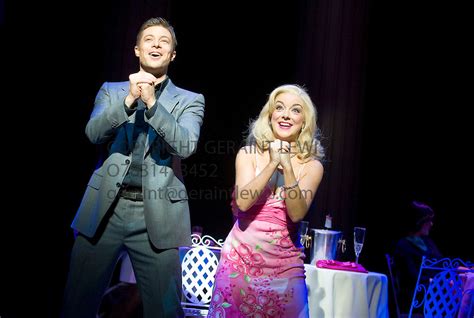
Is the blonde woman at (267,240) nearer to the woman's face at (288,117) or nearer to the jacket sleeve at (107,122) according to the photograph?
the woman's face at (288,117)

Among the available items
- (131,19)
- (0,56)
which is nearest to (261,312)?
(0,56)

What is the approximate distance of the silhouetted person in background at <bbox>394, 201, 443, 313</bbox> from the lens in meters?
5.57

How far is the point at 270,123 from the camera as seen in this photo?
2539mm

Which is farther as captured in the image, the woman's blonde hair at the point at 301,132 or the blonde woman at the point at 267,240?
the woman's blonde hair at the point at 301,132

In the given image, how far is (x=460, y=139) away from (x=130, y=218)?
529 centimetres

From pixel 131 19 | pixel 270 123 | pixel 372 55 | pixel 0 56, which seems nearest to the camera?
pixel 270 123

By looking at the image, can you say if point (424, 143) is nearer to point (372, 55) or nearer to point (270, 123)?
point (372, 55)

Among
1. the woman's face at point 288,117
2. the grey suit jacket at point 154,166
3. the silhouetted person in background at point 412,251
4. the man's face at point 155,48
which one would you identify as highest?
the man's face at point 155,48

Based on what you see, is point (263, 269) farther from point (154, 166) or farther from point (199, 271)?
point (199, 271)

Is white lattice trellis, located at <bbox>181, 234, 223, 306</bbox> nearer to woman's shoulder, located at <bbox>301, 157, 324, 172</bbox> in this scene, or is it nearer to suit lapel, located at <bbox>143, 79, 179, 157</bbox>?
woman's shoulder, located at <bbox>301, 157, 324, 172</bbox>

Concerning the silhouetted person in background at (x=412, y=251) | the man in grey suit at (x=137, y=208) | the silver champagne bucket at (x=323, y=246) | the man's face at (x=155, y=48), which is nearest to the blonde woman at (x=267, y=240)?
the man in grey suit at (x=137, y=208)

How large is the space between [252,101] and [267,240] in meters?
4.00

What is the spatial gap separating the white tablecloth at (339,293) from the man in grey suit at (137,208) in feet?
5.08

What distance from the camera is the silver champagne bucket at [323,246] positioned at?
3.69 m
